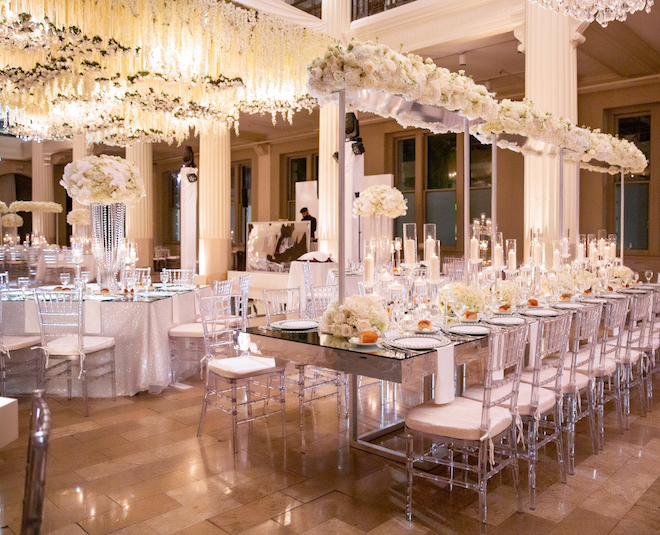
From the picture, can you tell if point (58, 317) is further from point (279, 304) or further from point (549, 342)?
point (549, 342)

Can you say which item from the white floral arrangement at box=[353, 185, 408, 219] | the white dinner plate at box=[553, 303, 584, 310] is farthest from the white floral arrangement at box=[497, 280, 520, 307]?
the white floral arrangement at box=[353, 185, 408, 219]

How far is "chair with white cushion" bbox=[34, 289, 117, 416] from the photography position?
473 centimetres

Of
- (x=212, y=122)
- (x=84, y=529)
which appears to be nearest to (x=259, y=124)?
(x=212, y=122)

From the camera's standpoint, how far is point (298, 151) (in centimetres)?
1717

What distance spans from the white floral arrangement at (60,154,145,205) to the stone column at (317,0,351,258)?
5.10m

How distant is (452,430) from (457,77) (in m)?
2.63

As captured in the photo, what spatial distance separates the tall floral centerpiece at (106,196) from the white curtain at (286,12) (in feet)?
11.8

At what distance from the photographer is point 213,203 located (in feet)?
45.4

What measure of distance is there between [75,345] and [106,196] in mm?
1728

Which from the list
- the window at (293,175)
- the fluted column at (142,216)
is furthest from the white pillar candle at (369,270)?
the window at (293,175)

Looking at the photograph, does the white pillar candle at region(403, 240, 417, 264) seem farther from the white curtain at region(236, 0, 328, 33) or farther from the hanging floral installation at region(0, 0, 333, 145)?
the white curtain at region(236, 0, 328, 33)

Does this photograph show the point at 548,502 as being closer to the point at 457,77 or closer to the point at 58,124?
the point at 457,77

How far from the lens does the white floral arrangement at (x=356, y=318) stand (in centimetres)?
329

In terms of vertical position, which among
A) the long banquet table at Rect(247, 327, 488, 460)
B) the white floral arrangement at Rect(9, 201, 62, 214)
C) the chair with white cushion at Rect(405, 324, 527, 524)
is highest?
the white floral arrangement at Rect(9, 201, 62, 214)
